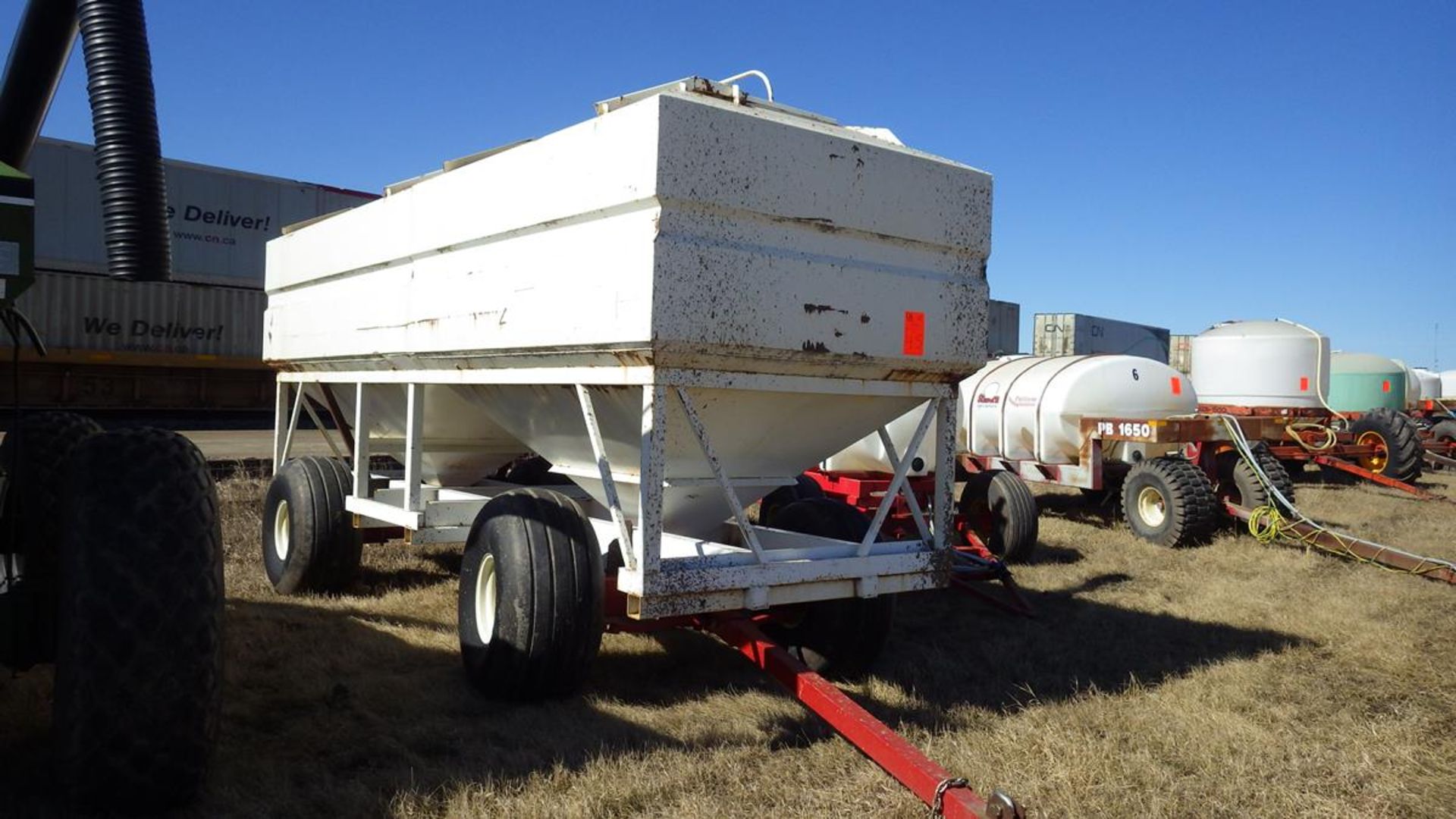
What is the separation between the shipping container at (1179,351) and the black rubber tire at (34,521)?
108 ft

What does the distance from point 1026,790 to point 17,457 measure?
12.0 ft

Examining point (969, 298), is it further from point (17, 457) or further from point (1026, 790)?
point (17, 457)

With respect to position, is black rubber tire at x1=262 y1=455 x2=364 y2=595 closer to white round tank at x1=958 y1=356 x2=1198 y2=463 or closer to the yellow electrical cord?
white round tank at x1=958 y1=356 x2=1198 y2=463

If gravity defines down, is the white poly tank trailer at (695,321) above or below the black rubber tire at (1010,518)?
above

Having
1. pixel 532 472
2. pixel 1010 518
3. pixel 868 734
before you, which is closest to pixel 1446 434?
pixel 1010 518

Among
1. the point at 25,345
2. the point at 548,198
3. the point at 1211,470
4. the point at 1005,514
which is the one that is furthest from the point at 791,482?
the point at 25,345

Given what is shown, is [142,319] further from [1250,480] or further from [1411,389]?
[1411,389]

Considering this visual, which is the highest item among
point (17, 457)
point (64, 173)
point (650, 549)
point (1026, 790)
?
point (64, 173)

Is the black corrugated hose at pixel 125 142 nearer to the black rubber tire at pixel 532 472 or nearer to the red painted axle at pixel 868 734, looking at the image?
the red painted axle at pixel 868 734

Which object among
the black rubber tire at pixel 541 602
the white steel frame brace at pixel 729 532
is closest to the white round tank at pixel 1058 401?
the white steel frame brace at pixel 729 532

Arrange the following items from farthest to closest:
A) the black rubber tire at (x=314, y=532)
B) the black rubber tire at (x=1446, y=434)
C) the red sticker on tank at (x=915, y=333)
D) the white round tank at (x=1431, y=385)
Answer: the white round tank at (x=1431, y=385), the black rubber tire at (x=1446, y=434), the black rubber tire at (x=314, y=532), the red sticker on tank at (x=915, y=333)

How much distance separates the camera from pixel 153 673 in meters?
3.06

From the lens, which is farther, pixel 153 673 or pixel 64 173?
pixel 64 173

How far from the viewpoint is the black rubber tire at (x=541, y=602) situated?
4.50m
